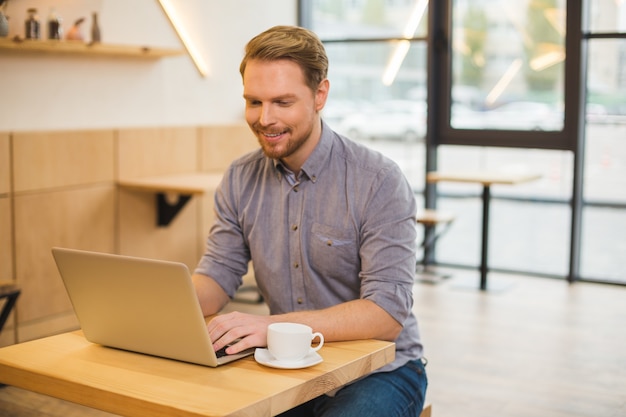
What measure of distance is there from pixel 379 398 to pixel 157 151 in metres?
3.70

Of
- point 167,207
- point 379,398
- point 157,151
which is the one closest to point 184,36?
point 157,151

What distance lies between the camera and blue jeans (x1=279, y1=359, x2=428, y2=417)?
1876 mm

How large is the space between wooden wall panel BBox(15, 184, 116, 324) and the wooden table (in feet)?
9.27

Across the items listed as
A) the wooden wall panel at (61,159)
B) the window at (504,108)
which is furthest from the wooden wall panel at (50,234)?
the window at (504,108)

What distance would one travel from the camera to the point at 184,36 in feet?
18.7

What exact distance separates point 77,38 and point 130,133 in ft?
2.27

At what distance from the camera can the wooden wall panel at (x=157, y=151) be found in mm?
5113

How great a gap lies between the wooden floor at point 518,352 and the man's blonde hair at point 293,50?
6.41 ft

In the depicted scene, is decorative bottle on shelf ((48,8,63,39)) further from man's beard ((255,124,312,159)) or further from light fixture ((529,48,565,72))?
light fixture ((529,48,565,72))

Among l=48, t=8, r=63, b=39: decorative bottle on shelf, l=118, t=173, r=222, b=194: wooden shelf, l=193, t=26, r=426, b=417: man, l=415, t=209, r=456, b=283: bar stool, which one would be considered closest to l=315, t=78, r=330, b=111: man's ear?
l=193, t=26, r=426, b=417: man

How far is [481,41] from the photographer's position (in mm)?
6328

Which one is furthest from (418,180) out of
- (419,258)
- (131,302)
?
(131,302)

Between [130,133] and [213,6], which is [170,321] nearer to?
[130,133]

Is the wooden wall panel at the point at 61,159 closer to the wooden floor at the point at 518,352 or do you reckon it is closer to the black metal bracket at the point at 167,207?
the black metal bracket at the point at 167,207
